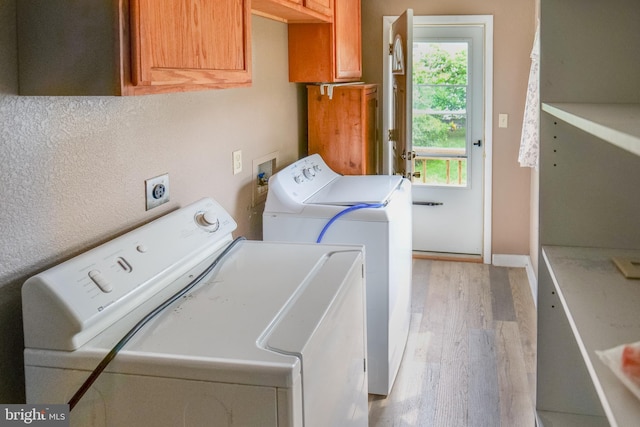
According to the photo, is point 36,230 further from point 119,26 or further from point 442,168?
point 442,168

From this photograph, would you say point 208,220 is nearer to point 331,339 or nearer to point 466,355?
point 331,339

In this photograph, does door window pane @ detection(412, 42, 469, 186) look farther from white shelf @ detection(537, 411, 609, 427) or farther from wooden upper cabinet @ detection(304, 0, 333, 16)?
white shelf @ detection(537, 411, 609, 427)

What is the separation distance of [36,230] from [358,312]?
0.96 metres

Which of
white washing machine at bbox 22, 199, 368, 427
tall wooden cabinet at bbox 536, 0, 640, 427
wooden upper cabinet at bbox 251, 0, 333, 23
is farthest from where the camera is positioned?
wooden upper cabinet at bbox 251, 0, 333, 23

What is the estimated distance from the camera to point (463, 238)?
5.12 m

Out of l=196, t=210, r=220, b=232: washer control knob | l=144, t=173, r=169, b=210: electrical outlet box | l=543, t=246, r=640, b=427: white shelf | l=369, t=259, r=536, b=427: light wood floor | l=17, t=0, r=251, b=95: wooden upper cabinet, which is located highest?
l=17, t=0, r=251, b=95: wooden upper cabinet

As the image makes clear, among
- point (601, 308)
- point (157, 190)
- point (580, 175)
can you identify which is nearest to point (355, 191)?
point (157, 190)

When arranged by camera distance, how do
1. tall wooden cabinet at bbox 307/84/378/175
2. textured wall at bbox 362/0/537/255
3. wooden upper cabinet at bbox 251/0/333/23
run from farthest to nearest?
textured wall at bbox 362/0/537/255
tall wooden cabinet at bbox 307/84/378/175
wooden upper cabinet at bbox 251/0/333/23

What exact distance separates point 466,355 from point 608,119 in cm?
234

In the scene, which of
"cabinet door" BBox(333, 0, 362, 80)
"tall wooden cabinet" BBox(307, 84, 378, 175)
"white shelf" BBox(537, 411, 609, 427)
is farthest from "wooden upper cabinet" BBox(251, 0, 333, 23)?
"white shelf" BBox(537, 411, 609, 427)

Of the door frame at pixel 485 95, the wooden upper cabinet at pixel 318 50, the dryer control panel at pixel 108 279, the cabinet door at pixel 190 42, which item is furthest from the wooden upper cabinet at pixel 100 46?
the door frame at pixel 485 95

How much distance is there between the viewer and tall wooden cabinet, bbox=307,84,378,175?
12.6 feet

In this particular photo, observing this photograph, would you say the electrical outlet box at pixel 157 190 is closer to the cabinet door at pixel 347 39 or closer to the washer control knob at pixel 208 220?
the washer control knob at pixel 208 220

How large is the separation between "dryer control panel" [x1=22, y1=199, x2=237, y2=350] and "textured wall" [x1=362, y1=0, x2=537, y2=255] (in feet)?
10.6
